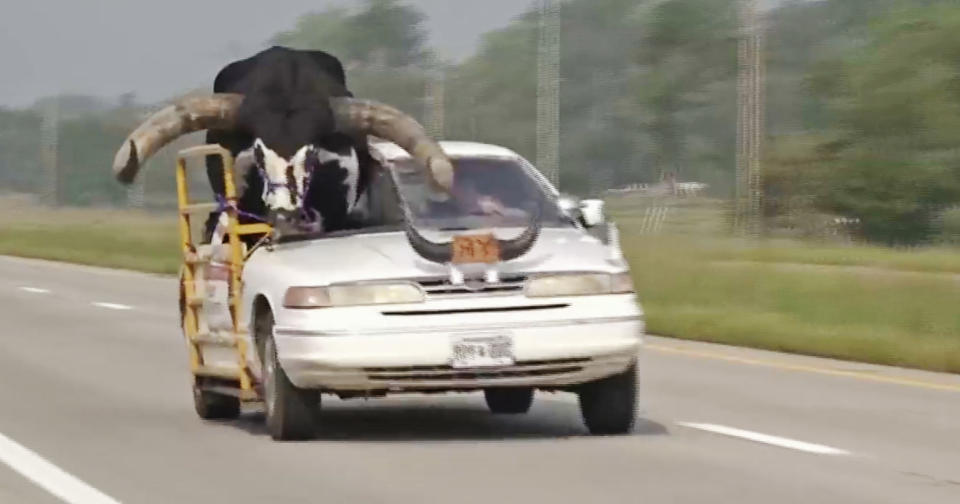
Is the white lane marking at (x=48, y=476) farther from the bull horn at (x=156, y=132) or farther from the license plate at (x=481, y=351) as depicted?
the license plate at (x=481, y=351)

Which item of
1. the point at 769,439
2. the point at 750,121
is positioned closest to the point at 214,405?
the point at 769,439

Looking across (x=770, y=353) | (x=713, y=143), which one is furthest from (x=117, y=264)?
(x=770, y=353)

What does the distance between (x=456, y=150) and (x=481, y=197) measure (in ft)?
1.51

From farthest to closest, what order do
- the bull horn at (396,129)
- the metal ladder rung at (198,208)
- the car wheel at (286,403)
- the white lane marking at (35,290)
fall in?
the white lane marking at (35,290) → the metal ladder rung at (198,208) → the bull horn at (396,129) → the car wheel at (286,403)

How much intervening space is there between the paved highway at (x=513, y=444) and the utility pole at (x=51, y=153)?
9514 centimetres

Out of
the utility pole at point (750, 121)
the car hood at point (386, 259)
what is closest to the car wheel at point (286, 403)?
the car hood at point (386, 259)

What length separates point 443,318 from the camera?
12.8 metres

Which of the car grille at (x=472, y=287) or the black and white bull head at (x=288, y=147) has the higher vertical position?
the black and white bull head at (x=288, y=147)

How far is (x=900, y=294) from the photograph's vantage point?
2583cm

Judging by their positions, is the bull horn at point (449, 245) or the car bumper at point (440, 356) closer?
the car bumper at point (440, 356)

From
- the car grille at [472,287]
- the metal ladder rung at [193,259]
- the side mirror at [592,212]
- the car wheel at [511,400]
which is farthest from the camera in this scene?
the car wheel at [511,400]

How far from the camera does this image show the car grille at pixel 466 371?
42.0ft

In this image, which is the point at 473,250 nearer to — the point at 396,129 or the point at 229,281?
the point at 396,129

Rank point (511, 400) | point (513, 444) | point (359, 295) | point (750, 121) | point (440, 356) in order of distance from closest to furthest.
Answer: point (440, 356) < point (359, 295) < point (513, 444) < point (511, 400) < point (750, 121)
